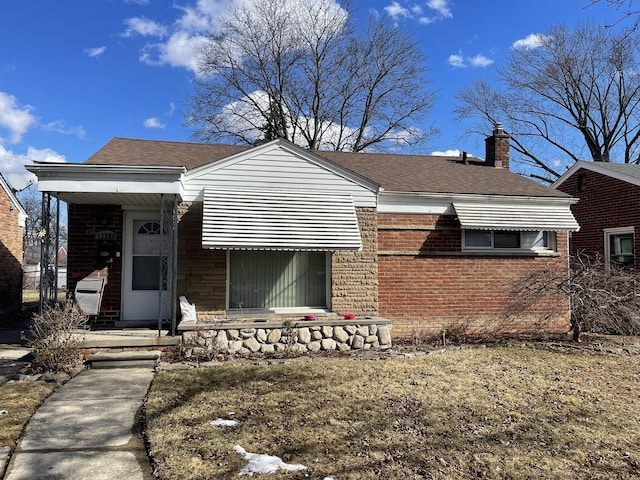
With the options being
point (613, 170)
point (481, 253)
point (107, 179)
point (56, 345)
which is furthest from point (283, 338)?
point (613, 170)

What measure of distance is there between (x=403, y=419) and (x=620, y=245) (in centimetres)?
1164

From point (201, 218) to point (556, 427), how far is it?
6.58 meters

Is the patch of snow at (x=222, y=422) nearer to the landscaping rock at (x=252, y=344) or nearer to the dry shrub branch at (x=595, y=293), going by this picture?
the landscaping rock at (x=252, y=344)

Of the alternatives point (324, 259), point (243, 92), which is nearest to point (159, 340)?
point (324, 259)

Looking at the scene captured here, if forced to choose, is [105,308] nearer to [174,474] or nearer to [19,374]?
[19,374]

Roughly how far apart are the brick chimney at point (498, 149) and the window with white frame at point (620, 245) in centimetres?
368

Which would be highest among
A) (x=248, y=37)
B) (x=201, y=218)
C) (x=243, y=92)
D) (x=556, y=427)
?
(x=248, y=37)

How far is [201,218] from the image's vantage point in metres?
8.79

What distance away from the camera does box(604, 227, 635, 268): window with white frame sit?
1299 centimetres

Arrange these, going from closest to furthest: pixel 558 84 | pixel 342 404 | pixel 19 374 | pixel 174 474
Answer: pixel 174 474, pixel 342 404, pixel 19 374, pixel 558 84

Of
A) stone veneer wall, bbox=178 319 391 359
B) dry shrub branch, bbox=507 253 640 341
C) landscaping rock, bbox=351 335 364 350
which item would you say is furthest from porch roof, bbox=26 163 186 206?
dry shrub branch, bbox=507 253 640 341

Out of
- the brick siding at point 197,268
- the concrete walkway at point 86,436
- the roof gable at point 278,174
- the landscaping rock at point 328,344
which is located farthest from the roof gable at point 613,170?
the concrete walkway at point 86,436

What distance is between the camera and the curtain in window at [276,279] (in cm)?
910

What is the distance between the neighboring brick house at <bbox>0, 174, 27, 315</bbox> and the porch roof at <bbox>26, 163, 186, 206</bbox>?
794 cm
